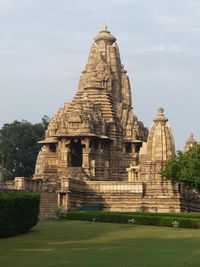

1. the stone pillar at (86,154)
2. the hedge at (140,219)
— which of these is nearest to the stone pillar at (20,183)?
the hedge at (140,219)

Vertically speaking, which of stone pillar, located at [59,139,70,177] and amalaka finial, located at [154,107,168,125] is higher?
amalaka finial, located at [154,107,168,125]

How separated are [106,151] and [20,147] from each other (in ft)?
106

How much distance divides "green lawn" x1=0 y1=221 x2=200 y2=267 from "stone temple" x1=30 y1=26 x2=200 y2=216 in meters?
16.3

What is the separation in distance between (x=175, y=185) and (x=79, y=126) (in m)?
13.5

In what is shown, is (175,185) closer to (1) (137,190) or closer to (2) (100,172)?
(1) (137,190)

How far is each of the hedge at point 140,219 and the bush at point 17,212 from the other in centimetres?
775

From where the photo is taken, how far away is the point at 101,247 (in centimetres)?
2348

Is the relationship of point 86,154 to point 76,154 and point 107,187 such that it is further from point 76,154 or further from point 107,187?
point 107,187

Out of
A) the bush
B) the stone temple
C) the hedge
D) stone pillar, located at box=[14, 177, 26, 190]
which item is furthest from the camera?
the stone temple

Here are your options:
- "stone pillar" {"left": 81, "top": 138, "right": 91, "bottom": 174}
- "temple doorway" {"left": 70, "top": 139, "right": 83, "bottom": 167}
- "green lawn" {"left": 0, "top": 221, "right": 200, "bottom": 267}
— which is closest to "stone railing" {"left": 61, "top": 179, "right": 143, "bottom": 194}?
"stone pillar" {"left": 81, "top": 138, "right": 91, "bottom": 174}

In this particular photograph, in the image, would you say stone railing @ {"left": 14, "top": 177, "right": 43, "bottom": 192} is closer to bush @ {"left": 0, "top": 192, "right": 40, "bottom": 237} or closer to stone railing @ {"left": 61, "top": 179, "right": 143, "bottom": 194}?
stone railing @ {"left": 61, "top": 179, "right": 143, "bottom": 194}

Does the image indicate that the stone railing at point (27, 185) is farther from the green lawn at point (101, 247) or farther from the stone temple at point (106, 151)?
the green lawn at point (101, 247)

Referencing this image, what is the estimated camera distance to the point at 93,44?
74625mm

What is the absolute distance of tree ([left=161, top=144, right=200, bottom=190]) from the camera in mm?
49188
